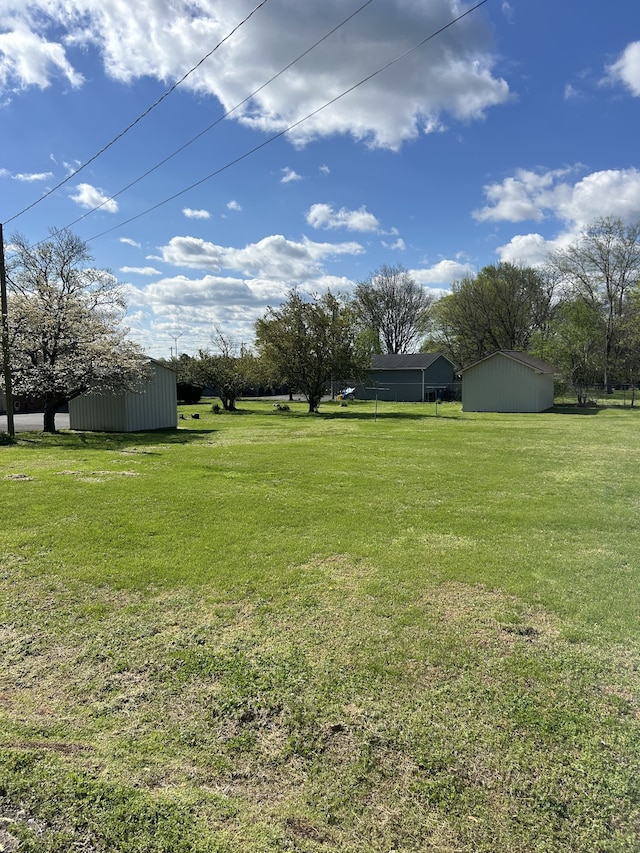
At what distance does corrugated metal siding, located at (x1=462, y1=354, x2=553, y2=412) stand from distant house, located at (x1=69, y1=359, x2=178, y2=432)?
59.8ft

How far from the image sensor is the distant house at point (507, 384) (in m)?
27.4

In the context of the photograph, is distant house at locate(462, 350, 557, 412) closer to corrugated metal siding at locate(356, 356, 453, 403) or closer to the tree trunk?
corrugated metal siding at locate(356, 356, 453, 403)

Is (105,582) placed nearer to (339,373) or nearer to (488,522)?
(488,522)

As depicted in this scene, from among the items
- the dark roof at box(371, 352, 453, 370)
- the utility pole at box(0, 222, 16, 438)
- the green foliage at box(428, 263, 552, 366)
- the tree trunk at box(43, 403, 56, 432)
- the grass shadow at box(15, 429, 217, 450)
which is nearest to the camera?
the grass shadow at box(15, 429, 217, 450)

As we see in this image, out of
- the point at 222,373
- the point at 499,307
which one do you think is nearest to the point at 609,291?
the point at 499,307

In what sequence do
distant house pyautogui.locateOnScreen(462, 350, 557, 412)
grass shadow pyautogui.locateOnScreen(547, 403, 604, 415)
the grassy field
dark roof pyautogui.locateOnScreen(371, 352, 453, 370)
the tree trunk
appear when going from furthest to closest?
dark roof pyautogui.locateOnScreen(371, 352, 453, 370) < distant house pyautogui.locateOnScreen(462, 350, 557, 412) < grass shadow pyautogui.locateOnScreen(547, 403, 604, 415) < the tree trunk < the grassy field

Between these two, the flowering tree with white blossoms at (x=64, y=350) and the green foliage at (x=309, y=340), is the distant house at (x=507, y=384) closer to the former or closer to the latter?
the green foliage at (x=309, y=340)

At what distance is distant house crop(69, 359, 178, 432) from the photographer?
57.0ft

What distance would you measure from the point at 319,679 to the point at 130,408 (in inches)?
643

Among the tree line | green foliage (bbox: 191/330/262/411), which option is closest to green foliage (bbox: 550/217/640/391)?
the tree line

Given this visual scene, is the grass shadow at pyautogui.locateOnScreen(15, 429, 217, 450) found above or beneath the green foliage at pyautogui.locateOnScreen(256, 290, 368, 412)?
beneath

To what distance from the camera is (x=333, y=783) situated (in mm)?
2020

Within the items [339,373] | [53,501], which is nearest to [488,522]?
[53,501]

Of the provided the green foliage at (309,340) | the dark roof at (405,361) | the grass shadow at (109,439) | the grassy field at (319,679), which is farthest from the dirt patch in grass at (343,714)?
Answer: the dark roof at (405,361)
